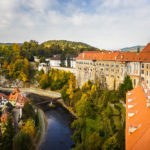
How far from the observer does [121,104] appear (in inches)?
1065

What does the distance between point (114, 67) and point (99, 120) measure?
1527 cm

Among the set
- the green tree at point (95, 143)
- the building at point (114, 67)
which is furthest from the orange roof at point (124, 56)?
the green tree at point (95, 143)

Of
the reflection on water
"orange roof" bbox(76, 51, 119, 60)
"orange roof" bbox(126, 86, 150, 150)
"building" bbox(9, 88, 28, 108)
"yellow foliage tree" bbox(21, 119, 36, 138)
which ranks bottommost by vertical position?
the reflection on water

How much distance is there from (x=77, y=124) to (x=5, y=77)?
145 feet

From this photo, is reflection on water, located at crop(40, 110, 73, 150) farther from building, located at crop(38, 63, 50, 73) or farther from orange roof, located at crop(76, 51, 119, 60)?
building, located at crop(38, 63, 50, 73)

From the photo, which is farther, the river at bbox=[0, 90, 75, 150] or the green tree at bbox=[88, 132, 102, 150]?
the river at bbox=[0, 90, 75, 150]

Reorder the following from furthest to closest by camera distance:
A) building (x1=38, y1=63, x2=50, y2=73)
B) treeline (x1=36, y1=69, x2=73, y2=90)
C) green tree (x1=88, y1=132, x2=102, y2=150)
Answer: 1. building (x1=38, y1=63, x2=50, y2=73)
2. treeline (x1=36, y1=69, x2=73, y2=90)
3. green tree (x1=88, y1=132, x2=102, y2=150)

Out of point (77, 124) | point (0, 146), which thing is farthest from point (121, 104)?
point (0, 146)

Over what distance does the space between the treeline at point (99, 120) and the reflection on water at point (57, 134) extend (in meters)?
1.99

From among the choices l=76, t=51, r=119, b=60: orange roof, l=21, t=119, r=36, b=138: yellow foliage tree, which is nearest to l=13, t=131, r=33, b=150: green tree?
l=21, t=119, r=36, b=138: yellow foliage tree

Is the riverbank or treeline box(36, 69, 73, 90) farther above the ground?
treeline box(36, 69, 73, 90)

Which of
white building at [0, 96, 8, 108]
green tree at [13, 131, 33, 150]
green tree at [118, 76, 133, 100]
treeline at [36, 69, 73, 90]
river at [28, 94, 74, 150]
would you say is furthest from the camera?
treeline at [36, 69, 73, 90]

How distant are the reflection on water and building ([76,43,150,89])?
15479 mm

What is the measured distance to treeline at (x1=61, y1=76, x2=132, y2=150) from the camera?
49.5 ft
